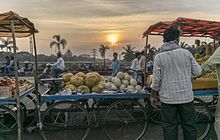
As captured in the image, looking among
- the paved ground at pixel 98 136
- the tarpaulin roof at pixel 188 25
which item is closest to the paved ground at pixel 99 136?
the paved ground at pixel 98 136

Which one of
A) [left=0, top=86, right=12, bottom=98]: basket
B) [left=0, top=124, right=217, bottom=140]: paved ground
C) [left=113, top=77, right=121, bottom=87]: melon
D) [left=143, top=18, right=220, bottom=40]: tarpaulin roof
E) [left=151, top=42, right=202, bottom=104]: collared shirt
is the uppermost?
[left=143, top=18, right=220, bottom=40]: tarpaulin roof

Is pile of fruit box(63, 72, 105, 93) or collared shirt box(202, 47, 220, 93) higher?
collared shirt box(202, 47, 220, 93)

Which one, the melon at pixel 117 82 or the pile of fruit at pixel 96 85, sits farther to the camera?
the melon at pixel 117 82

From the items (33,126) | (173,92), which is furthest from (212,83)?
(33,126)

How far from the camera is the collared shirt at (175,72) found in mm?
3854

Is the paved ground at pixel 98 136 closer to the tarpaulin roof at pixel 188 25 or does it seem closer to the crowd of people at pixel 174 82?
the crowd of people at pixel 174 82

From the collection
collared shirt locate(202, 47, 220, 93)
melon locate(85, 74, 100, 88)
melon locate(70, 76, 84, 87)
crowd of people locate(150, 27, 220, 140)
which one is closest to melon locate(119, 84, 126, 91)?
melon locate(85, 74, 100, 88)

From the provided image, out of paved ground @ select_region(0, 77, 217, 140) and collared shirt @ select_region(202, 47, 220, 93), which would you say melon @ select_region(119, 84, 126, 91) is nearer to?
paved ground @ select_region(0, 77, 217, 140)

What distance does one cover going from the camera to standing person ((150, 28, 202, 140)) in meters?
3.86

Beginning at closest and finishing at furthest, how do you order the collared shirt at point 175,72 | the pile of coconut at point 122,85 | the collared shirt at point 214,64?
the collared shirt at point 175,72, the collared shirt at point 214,64, the pile of coconut at point 122,85

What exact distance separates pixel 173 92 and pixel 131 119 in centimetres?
146

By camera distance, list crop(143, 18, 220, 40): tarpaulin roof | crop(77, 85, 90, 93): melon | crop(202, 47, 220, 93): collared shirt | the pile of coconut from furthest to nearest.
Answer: the pile of coconut, crop(77, 85, 90, 93): melon, crop(143, 18, 220, 40): tarpaulin roof, crop(202, 47, 220, 93): collared shirt

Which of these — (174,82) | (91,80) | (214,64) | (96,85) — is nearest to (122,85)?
(96,85)

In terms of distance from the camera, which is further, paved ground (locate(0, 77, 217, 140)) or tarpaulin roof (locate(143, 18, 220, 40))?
paved ground (locate(0, 77, 217, 140))
